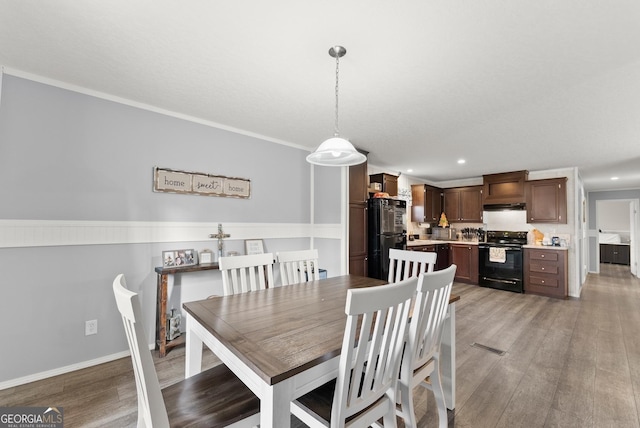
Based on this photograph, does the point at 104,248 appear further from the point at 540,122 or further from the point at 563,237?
the point at 563,237

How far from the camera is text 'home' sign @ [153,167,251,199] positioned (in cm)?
277

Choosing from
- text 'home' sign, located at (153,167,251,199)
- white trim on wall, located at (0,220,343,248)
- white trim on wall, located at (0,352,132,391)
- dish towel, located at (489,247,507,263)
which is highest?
text 'home' sign, located at (153,167,251,199)

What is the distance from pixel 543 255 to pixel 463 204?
1793 millimetres

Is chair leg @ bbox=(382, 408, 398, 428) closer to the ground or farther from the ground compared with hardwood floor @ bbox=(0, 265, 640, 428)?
farther from the ground

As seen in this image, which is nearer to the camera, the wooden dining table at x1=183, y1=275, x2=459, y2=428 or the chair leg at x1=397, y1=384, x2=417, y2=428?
the wooden dining table at x1=183, y1=275, x2=459, y2=428

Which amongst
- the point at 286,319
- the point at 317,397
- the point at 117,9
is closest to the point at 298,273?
the point at 286,319

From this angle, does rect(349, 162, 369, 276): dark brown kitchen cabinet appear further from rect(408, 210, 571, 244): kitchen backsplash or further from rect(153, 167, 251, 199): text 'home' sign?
rect(408, 210, 571, 244): kitchen backsplash

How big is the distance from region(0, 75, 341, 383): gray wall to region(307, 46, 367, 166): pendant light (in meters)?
→ 1.62

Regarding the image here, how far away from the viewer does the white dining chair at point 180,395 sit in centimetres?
90

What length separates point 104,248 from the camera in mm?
2469

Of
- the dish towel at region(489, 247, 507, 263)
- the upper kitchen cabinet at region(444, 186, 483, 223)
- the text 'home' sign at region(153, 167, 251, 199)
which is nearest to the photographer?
the text 'home' sign at region(153, 167, 251, 199)

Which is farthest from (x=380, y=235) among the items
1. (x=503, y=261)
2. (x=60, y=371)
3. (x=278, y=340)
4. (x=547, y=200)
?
(x=60, y=371)

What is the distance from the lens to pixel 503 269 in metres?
5.23

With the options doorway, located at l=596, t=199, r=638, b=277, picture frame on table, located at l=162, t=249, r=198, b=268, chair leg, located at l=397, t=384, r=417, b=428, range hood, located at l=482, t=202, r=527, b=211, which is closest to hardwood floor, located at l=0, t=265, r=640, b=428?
chair leg, located at l=397, t=384, r=417, b=428
